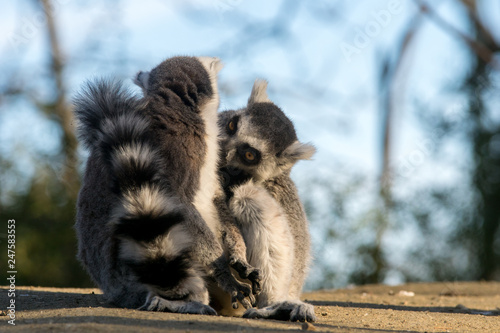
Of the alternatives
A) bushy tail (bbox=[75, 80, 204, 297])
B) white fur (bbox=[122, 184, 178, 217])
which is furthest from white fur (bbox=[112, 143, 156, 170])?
white fur (bbox=[122, 184, 178, 217])

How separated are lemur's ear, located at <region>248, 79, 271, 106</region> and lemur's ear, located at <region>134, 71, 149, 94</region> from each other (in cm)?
145

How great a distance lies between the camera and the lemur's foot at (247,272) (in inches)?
189

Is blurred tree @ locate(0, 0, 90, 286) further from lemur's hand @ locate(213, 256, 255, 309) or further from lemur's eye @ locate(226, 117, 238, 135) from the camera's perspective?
lemur's hand @ locate(213, 256, 255, 309)

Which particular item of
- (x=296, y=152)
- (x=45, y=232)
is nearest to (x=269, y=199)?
(x=296, y=152)

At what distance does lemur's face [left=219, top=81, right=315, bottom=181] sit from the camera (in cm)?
587

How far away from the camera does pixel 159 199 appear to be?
4.36 metres

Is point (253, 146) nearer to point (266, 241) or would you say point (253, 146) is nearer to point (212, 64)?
point (212, 64)

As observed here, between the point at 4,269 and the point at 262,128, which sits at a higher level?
the point at 262,128

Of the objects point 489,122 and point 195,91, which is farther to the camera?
point 489,122

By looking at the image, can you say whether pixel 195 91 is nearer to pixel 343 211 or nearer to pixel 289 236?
pixel 289 236

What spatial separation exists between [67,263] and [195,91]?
814cm

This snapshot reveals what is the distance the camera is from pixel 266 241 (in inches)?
202

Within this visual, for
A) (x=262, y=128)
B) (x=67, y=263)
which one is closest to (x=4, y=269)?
(x=67, y=263)

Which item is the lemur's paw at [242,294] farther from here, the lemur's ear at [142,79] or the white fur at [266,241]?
the lemur's ear at [142,79]
